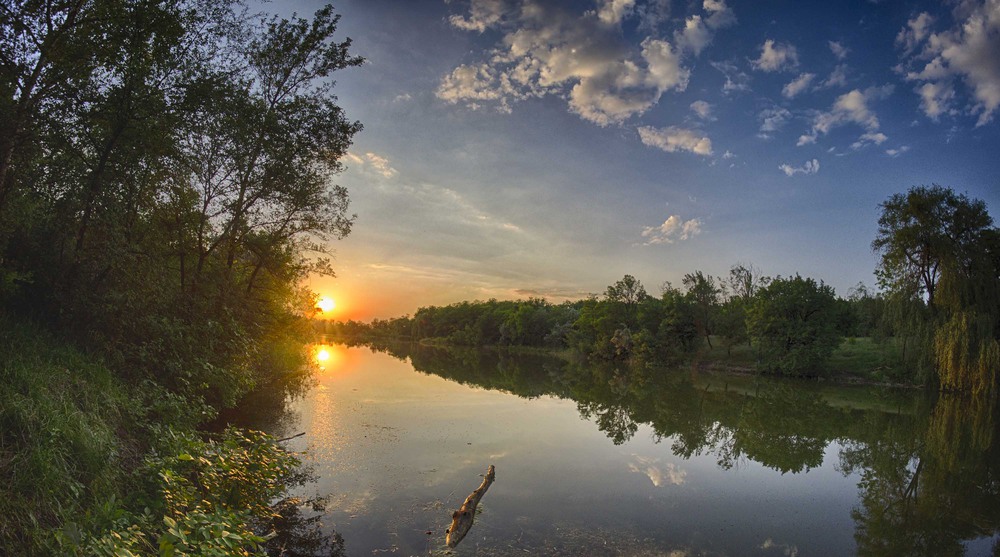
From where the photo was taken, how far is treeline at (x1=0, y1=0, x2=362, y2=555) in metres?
5.16

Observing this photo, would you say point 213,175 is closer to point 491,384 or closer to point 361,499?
point 361,499

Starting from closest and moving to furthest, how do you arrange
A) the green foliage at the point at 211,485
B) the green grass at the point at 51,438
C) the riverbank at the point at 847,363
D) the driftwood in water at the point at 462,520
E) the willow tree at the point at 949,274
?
the green grass at the point at 51,438 → the green foliage at the point at 211,485 → the driftwood in water at the point at 462,520 → the willow tree at the point at 949,274 → the riverbank at the point at 847,363

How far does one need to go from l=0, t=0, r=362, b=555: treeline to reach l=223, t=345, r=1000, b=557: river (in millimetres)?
2795

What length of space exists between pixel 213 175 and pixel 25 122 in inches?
272

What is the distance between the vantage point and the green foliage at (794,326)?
41719 millimetres

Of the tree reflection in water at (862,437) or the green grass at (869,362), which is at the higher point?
the green grass at (869,362)

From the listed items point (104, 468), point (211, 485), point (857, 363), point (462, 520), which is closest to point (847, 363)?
point (857, 363)

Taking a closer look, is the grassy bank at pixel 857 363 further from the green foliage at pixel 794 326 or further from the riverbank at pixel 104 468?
the riverbank at pixel 104 468

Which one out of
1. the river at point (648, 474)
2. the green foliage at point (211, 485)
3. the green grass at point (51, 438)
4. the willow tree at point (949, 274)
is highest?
the willow tree at point (949, 274)

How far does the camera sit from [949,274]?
3073 cm

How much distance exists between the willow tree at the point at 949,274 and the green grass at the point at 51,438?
125ft

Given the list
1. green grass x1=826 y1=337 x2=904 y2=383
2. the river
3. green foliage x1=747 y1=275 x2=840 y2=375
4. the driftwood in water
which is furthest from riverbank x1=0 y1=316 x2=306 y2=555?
green foliage x1=747 y1=275 x2=840 y2=375

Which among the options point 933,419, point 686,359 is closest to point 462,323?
point 686,359

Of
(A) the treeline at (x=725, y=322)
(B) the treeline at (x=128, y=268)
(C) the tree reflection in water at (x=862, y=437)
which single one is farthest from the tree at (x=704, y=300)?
(B) the treeline at (x=128, y=268)
